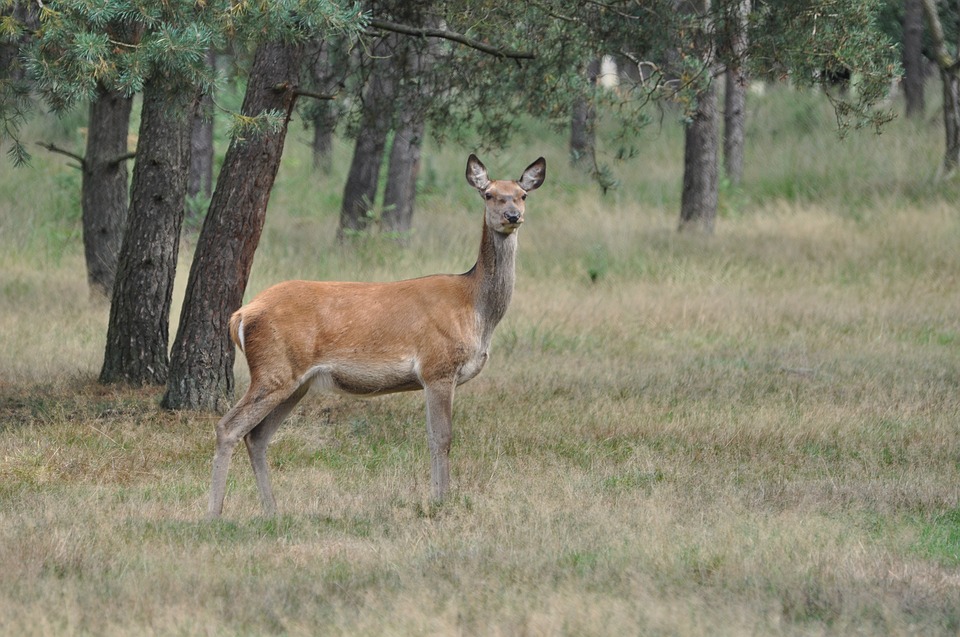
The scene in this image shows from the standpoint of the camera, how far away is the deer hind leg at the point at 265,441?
796 cm

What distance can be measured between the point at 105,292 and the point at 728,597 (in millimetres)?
10966

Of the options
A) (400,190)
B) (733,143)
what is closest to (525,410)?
(400,190)

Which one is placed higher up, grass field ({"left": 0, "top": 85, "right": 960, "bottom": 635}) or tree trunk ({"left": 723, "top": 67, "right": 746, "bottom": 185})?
tree trunk ({"left": 723, "top": 67, "right": 746, "bottom": 185})

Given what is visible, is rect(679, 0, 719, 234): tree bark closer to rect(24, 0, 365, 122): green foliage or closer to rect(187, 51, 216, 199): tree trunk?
rect(187, 51, 216, 199): tree trunk

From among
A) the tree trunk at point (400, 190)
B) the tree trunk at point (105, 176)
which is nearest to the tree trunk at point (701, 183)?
the tree trunk at point (400, 190)

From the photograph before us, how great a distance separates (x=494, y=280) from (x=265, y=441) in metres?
1.71

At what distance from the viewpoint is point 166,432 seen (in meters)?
9.76

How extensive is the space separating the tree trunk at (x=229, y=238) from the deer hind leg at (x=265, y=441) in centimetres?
224

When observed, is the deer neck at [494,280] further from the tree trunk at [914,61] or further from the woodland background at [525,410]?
the tree trunk at [914,61]

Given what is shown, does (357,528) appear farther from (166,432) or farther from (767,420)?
(767,420)

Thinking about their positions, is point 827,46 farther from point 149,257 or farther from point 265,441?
point 149,257

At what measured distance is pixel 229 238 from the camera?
10148mm

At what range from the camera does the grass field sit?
5.86 m

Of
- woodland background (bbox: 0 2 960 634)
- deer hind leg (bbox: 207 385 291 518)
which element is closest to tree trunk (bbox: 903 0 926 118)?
woodland background (bbox: 0 2 960 634)
